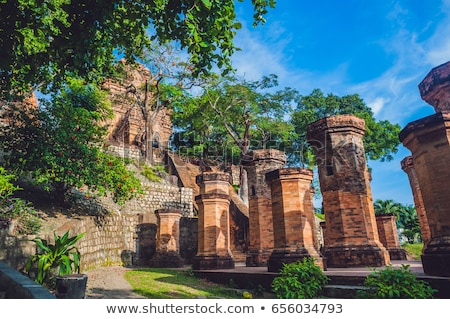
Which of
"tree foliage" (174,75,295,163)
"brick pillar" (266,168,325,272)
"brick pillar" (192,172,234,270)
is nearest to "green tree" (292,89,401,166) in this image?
"tree foliage" (174,75,295,163)

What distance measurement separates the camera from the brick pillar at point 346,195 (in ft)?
26.5

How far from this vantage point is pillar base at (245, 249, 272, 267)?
1126 centimetres

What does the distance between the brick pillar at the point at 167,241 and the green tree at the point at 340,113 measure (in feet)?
46.0

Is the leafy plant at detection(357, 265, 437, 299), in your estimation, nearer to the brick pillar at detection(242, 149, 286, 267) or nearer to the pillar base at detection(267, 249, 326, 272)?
the pillar base at detection(267, 249, 326, 272)

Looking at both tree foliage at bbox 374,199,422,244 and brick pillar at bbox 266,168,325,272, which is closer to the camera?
brick pillar at bbox 266,168,325,272

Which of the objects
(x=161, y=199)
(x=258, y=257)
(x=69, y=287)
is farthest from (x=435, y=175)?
(x=161, y=199)

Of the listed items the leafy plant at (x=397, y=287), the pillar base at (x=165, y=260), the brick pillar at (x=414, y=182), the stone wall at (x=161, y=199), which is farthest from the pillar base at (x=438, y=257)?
the stone wall at (x=161, y=199)

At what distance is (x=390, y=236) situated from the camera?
43.4 feet

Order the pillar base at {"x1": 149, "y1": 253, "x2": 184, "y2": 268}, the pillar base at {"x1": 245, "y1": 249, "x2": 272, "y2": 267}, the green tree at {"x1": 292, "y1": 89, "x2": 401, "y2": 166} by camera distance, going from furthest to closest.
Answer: the green tree at {"x1": 292, "y1": 89, "x2": 401, "y2": 166}
the pillar base at {"x1": 149, "y1": 253, "x2": 184, "y2": 268}
the pillar base at {"x1": 245, "y1": 249, "x2": 272, "y2": 267}

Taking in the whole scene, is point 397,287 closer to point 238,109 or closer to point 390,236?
point 390,236

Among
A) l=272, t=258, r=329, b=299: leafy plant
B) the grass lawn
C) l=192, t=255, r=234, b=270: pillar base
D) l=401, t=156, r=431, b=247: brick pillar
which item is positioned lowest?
the grass lawn

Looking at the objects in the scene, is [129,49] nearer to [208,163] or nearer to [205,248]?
[205,248]

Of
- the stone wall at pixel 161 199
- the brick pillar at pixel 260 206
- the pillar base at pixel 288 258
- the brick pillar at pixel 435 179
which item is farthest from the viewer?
the stone wall at pixel 161 199

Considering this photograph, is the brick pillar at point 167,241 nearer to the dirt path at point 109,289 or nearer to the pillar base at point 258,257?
the pillar base at point 258,257
